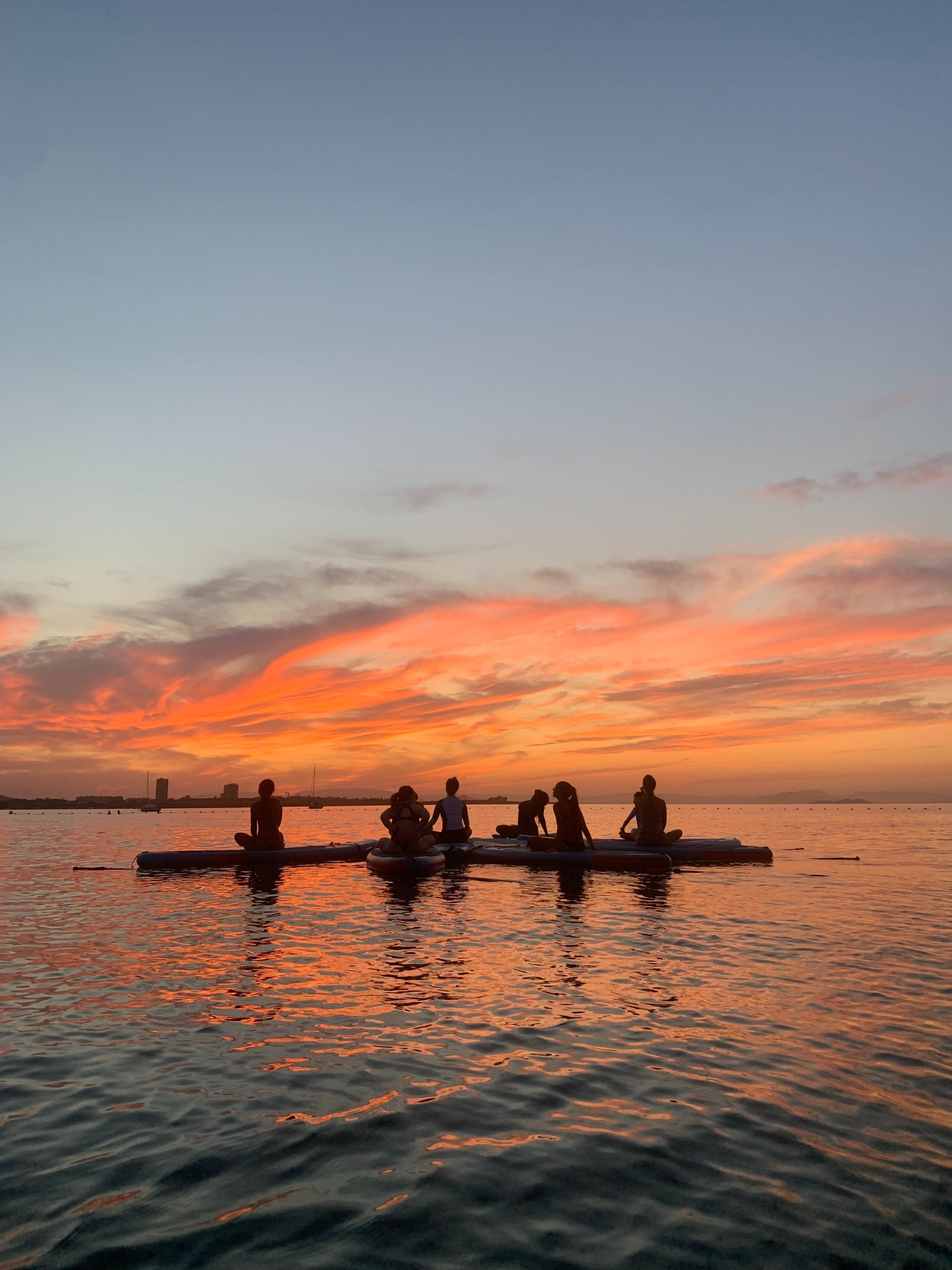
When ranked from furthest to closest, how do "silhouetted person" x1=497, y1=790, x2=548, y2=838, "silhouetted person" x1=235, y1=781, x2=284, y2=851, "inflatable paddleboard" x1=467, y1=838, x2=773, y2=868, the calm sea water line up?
"silhouetted person" x1=497, y1=790, x2=548, y2=838
"inflatable paddleboard" x1=467, y1=838, x2=773, y2=868
"silhouetted person" x1=235, y1=781, x2=284, y2=851
the calm sea water

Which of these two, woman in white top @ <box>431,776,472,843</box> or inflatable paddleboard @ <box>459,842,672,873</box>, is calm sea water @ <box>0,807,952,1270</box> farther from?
woman in white top @ <box>431,776,472,843</box>

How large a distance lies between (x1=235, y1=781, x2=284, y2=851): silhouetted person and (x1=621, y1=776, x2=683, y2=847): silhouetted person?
12674mm

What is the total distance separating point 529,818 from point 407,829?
9.29m

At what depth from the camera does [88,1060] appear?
27.9 feet

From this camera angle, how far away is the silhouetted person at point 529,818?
3416 centimetres

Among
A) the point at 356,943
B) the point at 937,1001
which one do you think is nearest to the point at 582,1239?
the point at 937,1001

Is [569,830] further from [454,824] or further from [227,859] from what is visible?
[227,859]

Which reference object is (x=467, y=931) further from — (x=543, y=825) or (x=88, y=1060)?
(x=543, y=825)

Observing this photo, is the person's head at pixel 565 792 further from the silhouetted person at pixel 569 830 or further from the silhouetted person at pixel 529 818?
the silhouetted person at pixel 529 818

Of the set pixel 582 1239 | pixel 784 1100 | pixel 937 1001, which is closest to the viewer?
pixel 582 1239

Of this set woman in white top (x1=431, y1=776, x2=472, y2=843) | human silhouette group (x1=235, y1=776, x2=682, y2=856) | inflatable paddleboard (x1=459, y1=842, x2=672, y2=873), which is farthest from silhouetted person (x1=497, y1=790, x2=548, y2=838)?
inflatable paddleboard (x1=459, y1=842, x2=672, y2=873)

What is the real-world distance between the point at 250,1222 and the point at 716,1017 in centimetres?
679

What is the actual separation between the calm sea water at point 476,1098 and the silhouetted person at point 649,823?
12296mm

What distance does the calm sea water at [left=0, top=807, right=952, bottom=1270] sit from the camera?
205 inches
